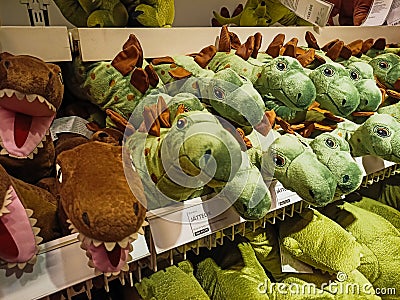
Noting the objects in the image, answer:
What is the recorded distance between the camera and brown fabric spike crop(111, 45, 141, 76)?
1.96 feet

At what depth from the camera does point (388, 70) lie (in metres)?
0.92

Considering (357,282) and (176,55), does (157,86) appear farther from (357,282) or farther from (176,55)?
(357,282)

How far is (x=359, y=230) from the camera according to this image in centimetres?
88

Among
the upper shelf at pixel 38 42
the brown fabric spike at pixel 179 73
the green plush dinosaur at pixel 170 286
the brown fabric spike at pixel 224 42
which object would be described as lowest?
the green plush dinosaur at pixel 170 286

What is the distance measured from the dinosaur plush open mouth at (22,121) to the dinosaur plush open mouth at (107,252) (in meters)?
0.12

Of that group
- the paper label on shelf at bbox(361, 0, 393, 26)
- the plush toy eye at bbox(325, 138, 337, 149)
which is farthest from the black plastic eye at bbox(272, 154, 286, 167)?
the paper label on shelf at bbox(361, 0, 393, 26)

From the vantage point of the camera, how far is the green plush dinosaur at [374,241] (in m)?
0.84

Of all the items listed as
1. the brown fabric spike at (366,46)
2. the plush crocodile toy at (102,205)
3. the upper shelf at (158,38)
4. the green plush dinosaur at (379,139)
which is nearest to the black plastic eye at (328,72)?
the green plush dinosaur at (379,139)

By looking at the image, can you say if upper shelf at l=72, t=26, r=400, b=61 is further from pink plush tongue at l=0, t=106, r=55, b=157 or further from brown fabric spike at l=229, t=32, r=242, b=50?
pink plush tongue at l=0, t=106, r=55, b=157

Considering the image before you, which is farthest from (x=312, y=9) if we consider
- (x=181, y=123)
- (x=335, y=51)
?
(x=181, y=123)

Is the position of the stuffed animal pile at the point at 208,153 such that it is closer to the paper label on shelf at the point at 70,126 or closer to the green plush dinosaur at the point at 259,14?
the paper label on shelf at the point at 70,126

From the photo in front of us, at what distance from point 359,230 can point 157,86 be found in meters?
0.54

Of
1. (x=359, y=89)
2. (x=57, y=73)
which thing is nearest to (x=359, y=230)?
(x=359, y=89)

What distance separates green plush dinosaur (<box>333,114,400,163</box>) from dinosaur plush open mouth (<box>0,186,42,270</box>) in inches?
21.3
